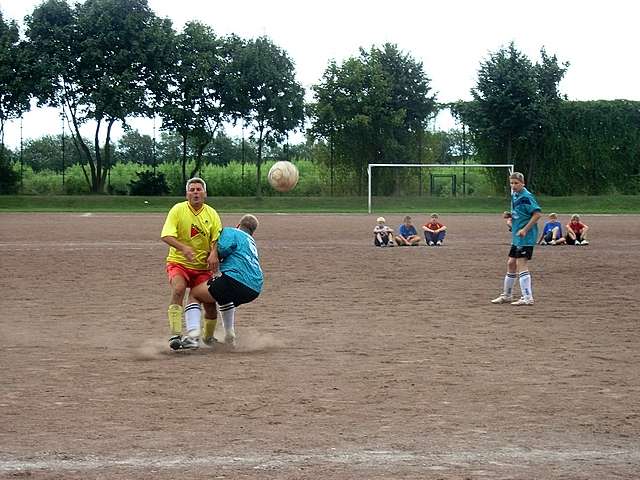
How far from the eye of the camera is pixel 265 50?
63938 millimetres

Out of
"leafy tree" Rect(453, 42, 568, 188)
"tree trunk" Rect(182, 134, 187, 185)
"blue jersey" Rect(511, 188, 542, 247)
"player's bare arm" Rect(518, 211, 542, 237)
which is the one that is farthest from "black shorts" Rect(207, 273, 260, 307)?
"tree trunk" Rect(182, 134, 187, 185)

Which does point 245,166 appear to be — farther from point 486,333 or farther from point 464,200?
point 486,333

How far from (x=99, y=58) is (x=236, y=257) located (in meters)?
53.7

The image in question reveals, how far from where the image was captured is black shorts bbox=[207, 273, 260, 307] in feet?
34.0

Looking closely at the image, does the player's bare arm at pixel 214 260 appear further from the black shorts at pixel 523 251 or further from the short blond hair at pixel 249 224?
the black shorts at pixel 523 251

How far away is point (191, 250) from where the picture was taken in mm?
10477

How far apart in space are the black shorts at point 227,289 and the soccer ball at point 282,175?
46344 mm

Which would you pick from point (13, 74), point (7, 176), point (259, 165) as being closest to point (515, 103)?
point (259, 165)

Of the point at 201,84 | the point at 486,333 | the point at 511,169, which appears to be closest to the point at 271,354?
the point at 486,333

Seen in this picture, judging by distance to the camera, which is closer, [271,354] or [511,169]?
[271,354]

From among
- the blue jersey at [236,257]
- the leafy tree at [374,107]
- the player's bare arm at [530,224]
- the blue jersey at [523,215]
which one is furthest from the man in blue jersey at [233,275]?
the leafy tree at [374,107]

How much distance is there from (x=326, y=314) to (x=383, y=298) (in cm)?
215

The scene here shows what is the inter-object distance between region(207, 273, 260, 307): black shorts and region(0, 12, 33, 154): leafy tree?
53762mm

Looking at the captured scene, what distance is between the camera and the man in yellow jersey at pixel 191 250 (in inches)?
413
